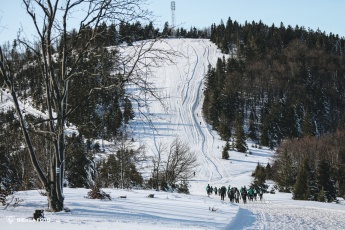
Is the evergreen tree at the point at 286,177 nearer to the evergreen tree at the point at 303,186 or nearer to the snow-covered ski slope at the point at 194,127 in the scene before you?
the snow-covered ski slope at the point at 194,127

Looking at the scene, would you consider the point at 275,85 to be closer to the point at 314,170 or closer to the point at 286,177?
the point at 314,170

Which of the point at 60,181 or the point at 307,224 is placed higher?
the point at 60,181

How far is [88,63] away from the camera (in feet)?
35.7

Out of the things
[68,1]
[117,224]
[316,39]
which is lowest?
[117,224]

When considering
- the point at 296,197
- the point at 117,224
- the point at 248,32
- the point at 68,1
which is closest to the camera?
the point at 117,224

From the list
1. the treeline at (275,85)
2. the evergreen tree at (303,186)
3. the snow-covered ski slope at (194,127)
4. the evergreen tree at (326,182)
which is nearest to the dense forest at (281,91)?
the treeline at (275,85)

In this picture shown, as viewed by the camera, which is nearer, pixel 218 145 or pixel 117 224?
pixel 117 224

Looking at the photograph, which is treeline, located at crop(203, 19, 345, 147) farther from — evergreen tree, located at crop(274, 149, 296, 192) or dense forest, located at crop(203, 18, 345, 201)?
evergreen tree, located at crop(274, 149, 296, 192)

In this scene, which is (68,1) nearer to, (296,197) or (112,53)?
(112,53)

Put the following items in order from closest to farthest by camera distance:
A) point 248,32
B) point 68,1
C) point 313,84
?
point 68,1 < point 313,84 < point 248,32

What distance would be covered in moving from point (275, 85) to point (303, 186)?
81938 mm

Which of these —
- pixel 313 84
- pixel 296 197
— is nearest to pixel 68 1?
pixel 296 197

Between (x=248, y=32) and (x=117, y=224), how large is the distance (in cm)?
14718

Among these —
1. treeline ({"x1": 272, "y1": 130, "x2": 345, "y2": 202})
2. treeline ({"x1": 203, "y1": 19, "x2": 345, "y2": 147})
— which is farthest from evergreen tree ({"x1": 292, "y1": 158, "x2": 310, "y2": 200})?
treeline ({"x1": 203, "y1": 19, "x2": 345, "y2": 147})
